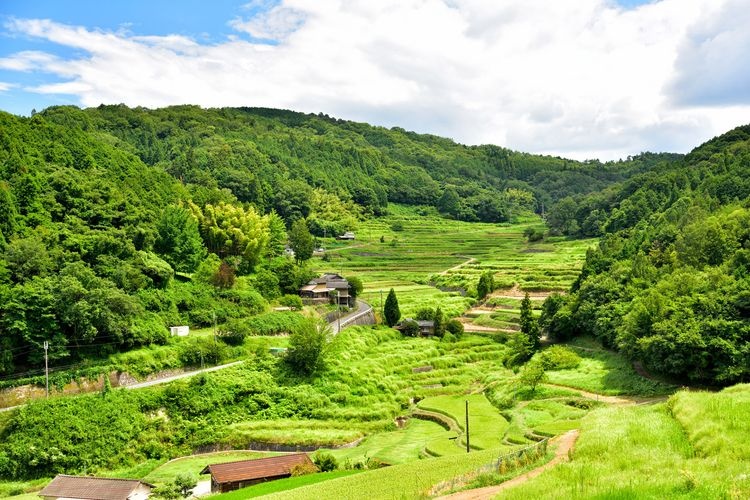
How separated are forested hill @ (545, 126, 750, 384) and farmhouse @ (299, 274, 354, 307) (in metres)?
15.9

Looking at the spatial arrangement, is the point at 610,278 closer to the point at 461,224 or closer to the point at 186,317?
the point at 186,317

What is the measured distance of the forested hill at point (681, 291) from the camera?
27.9 m

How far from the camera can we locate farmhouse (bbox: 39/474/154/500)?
2095 cm

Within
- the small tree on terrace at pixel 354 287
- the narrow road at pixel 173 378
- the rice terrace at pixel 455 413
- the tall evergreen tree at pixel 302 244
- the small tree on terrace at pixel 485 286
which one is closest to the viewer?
the rice terrace at pixel 455 413

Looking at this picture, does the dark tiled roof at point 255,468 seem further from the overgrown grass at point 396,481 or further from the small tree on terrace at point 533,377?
the small tree on terrace at point 533,377

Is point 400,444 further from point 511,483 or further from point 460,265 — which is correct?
point 460,265

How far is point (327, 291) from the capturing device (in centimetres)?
4825

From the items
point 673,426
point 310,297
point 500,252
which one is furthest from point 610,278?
point 500,252

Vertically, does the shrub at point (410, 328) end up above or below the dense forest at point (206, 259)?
below

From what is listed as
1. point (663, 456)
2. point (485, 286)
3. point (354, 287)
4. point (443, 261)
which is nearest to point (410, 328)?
point (354, 287)

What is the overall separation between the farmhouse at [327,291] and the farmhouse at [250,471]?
2365 centimetres

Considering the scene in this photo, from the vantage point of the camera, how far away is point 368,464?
74.4 feet

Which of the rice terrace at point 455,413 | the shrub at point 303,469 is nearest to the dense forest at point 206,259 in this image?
the rice terrace at point 455,413

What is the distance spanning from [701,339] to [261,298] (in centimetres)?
2695
